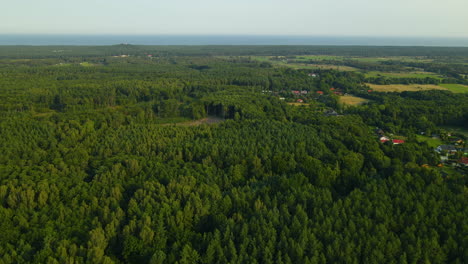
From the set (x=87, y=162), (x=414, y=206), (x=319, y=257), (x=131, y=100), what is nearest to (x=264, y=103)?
(x=131, y=100)

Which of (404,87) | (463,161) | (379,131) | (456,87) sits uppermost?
(456,87)

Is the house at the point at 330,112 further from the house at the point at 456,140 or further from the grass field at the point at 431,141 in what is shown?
the house at the point at 456,140

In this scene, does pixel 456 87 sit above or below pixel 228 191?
above

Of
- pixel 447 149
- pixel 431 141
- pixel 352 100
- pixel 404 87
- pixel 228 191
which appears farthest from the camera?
pixel 404 87

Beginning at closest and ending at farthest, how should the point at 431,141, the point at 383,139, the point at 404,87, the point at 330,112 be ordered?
the point at 383,139 < the point at 431,141 < the point at 330,112 < the point at 404,87

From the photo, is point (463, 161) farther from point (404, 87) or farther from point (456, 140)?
point (404, 87)

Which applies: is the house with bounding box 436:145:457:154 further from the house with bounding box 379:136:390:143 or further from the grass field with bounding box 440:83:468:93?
the grass field with bounding box 440:83:468:93

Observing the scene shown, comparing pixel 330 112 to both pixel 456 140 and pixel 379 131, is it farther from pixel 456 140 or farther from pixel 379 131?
pixel 456 140

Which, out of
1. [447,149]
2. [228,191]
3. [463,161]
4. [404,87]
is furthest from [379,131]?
[404,87]

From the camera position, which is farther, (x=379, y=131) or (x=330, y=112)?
(x=330, y=112)
